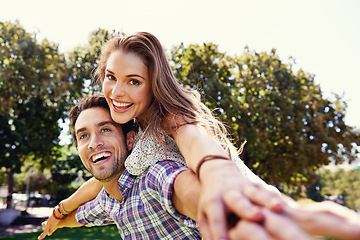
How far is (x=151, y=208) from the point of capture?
1.87 m

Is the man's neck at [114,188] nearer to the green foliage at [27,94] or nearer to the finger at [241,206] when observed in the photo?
the finger at [241,206]

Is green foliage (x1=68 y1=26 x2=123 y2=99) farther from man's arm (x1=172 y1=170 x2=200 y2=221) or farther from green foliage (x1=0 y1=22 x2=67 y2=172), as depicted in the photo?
man's arm (x1=172 y1=170 x2=200 y2=221)

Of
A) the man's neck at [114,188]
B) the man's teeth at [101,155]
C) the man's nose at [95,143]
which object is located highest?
the man's nose at [95,143]

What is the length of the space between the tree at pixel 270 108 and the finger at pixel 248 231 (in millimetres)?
13455

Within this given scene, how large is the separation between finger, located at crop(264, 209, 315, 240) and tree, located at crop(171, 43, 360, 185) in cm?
1349

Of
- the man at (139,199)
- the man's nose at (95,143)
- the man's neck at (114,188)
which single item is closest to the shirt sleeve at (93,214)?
the man at (139,199)

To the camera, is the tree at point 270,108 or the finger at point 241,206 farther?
the tree at point 270,108

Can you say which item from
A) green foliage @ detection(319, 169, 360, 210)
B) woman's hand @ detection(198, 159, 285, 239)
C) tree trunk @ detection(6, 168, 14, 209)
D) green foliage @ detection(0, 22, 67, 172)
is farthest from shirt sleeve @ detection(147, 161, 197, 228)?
green foliage @ detection(319, 169, 360, 210)

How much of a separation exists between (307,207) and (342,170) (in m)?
60.3

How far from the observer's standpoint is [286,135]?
16.1 m

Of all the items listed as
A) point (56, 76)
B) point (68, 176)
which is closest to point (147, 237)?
point (56, 76)

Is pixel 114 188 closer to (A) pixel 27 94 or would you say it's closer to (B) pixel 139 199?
(B) pixel 139 199

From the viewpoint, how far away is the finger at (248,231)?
2.57 ft

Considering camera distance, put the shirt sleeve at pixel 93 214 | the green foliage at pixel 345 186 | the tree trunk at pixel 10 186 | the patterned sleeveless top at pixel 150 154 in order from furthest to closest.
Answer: the green foliage at pixel 345 186, the tree trunk at pixel 10 186, the shirt sleeve at pixel 93 214, the patterned sleeveless top at pixel 150 154
